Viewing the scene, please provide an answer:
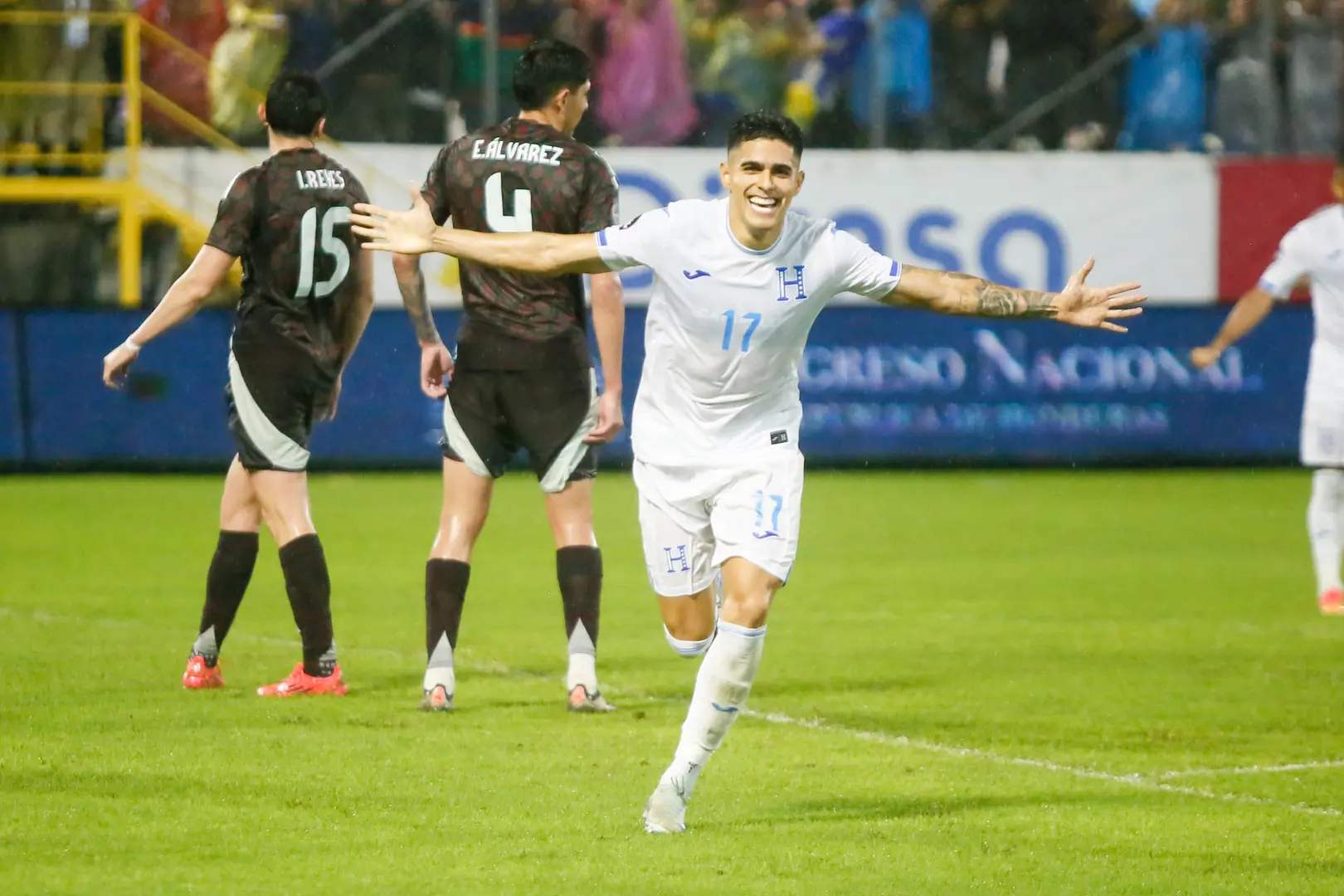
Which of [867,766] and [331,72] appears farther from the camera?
[331,72]

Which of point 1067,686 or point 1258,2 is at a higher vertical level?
point 1258,2

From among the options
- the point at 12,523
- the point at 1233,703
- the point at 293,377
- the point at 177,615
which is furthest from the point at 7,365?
the point at 1233,703

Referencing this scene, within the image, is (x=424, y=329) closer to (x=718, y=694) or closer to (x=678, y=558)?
(x=678, y=558)

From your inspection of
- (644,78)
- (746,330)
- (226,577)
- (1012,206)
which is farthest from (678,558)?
(1012,206)

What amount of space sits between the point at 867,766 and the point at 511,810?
138cm

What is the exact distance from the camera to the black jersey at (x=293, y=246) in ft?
26.4

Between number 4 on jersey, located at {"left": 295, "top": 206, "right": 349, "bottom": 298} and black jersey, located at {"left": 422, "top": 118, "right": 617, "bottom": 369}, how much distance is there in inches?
16.2

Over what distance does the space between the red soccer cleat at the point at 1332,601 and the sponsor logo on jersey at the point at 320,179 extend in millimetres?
5735

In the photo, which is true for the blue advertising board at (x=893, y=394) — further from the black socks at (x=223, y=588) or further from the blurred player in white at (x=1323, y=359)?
the black socks at (x=223, y=588)

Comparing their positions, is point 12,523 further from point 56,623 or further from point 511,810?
point 511,810

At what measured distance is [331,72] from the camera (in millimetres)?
20203

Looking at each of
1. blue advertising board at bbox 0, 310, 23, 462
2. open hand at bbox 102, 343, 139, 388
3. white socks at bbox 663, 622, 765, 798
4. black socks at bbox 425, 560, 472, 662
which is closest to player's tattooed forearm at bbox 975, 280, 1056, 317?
white socks at bbox 663, 622, 765, 798

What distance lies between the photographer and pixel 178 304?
7801mm

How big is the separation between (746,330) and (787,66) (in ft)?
49.7
